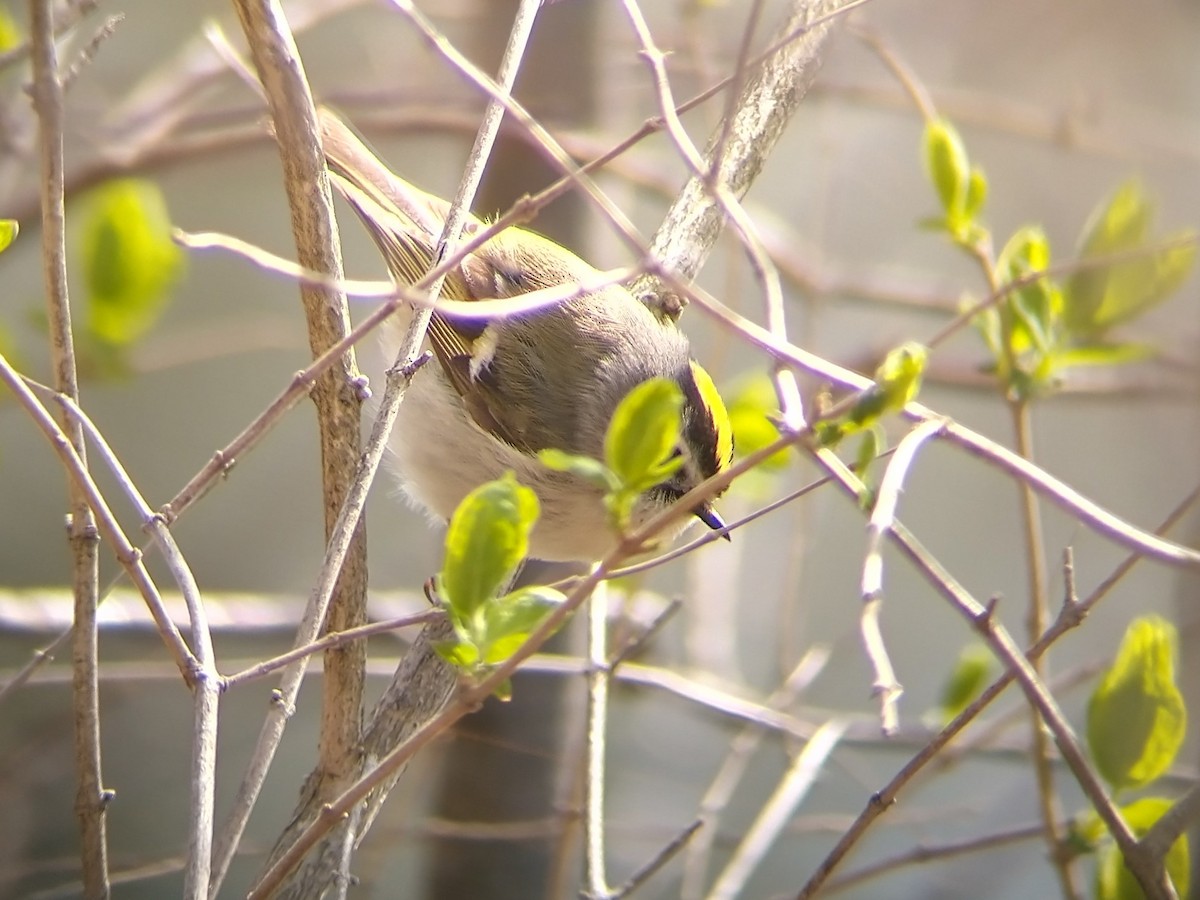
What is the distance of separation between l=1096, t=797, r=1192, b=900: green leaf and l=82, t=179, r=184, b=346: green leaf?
184cm

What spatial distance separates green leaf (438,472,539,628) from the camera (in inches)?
39.0

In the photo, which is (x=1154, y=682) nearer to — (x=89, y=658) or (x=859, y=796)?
(x=89, y=658)

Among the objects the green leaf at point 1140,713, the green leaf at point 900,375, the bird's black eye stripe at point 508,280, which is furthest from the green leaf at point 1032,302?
the bird's black eye stripe at point 508,280

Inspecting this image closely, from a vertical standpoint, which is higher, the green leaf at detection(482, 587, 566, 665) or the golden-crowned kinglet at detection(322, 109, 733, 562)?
the golden-crowned kinglet at detection(322, 109, 733, 562)

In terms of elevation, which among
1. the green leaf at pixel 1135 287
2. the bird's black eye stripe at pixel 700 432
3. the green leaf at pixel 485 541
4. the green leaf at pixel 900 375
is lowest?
the green leaf at pixel 485 541

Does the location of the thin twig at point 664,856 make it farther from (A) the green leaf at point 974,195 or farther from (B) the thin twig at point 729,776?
(A) the green leaf at point 974,195

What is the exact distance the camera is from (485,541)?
1001 millimetres

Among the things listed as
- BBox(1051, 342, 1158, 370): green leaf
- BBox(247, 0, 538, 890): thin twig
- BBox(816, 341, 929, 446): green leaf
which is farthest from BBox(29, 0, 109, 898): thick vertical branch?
BBox(1051, 342, 1158, 370): green leaf

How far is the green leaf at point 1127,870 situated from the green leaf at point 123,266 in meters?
1.84

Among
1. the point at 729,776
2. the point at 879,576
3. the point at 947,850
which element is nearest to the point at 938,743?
the point at 879,576

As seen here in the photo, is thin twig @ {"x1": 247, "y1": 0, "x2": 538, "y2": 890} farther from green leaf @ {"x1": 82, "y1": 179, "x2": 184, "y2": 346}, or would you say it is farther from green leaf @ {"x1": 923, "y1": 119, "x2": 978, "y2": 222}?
green leaf @ {"x1": 82, "y1": 179, "x2": 184, "y2": 346}

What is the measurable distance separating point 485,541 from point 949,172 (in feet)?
2.94

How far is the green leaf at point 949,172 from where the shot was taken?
1.53 m

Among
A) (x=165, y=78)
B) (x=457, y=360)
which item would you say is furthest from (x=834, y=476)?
(x=165, y=78)
